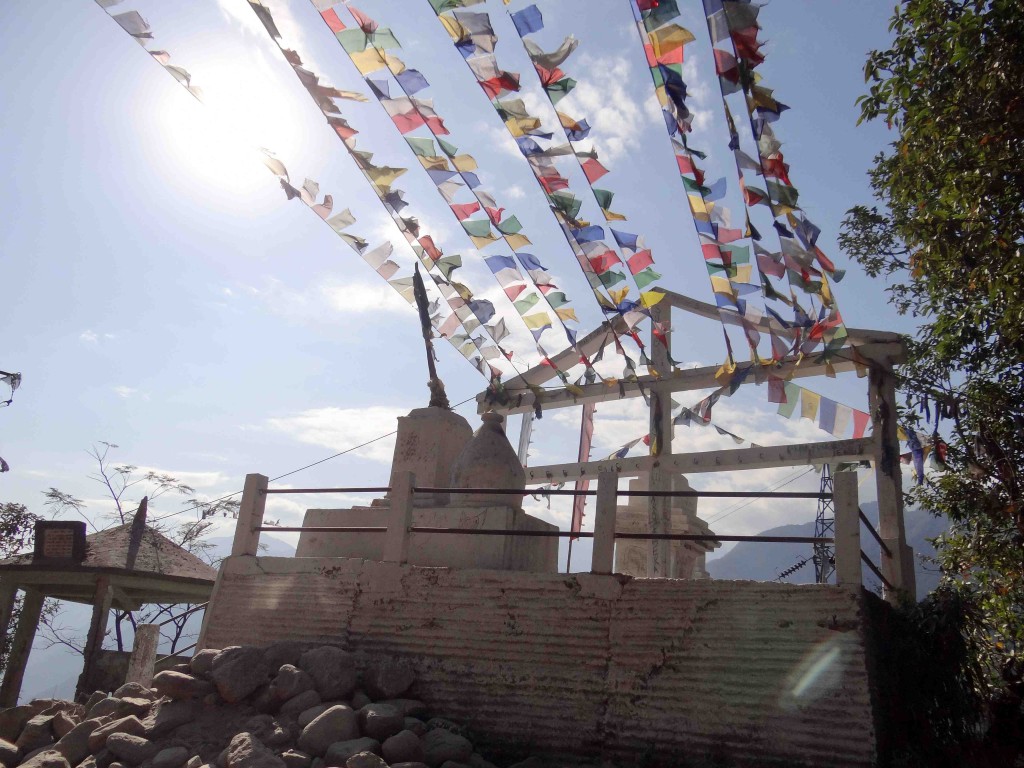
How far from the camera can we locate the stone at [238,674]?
668 cm

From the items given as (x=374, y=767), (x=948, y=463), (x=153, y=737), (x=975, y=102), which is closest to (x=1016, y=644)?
(x=948, y=463)

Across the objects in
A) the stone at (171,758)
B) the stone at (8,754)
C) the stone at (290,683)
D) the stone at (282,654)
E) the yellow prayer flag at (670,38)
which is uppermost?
the yellow prayer flag at (670,38)

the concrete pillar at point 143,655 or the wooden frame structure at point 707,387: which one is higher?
the wooden frame structure at point 707,387

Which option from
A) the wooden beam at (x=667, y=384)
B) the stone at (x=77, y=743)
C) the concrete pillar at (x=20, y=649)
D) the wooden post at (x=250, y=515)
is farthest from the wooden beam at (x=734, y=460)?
the concrete pillar at (x=20, y=649)

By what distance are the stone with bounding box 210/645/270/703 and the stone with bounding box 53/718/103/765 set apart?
1084mm

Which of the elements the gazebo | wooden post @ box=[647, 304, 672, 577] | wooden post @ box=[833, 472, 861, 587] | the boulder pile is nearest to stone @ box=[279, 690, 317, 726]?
the boulder pile

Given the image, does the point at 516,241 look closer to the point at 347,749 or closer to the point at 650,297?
the point at 650,297

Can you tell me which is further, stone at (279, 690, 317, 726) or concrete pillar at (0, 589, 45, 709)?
concrete pillar at (0, 589, 45, 709)

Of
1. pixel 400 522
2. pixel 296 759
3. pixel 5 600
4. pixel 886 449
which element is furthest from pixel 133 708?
pixel 886 449

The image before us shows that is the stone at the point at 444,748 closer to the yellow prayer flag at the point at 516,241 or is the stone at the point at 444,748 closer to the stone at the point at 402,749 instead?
the stone at the point at 402,749

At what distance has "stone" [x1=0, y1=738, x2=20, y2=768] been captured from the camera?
687 cm

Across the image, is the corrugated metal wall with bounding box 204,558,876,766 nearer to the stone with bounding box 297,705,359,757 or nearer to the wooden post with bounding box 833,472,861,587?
the wooden post with bounding box 833,472,861,587

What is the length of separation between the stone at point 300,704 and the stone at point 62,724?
2.46 meters

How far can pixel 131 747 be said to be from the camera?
6262 mm
